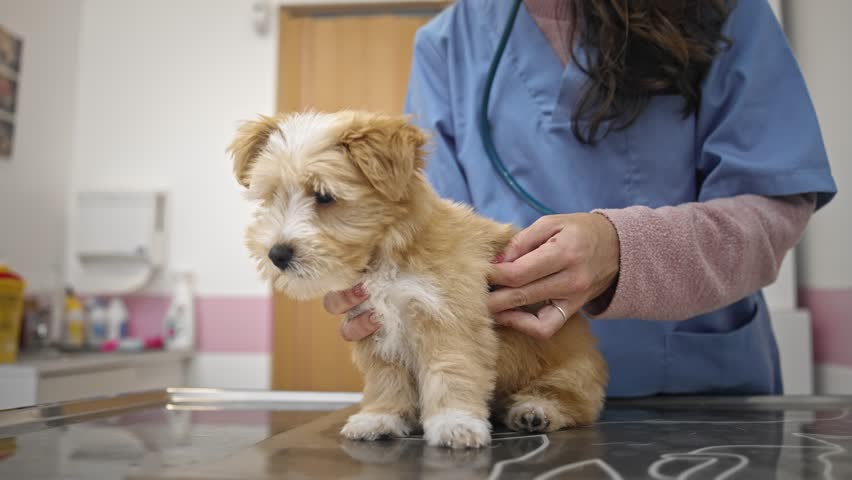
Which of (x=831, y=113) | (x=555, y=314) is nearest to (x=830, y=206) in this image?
(x=831, y=113)

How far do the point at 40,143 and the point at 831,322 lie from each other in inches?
143

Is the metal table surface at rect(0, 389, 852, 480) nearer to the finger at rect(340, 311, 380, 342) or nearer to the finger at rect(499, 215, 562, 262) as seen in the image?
the finger at rect(340, 311, 380, 342)

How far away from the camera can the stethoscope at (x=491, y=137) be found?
108 centimetres

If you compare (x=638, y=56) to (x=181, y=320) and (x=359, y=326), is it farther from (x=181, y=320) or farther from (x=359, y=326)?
(x=181, y=320)

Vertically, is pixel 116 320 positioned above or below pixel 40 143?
below

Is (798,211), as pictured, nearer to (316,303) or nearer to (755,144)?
(755,144)

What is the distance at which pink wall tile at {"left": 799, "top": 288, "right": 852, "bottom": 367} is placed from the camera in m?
2.15

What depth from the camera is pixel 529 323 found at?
33.1 inches

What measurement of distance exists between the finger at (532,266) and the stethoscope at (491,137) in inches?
9.9

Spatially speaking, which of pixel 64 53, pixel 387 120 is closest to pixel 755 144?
pixel 387 120

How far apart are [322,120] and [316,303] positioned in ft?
7.83

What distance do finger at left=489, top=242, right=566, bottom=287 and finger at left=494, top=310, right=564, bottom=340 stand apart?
46mm

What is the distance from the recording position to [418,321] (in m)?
0.81

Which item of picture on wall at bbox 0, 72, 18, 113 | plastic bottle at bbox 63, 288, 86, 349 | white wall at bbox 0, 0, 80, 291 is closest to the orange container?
white wall at bbox 0, 0, 80, 291
